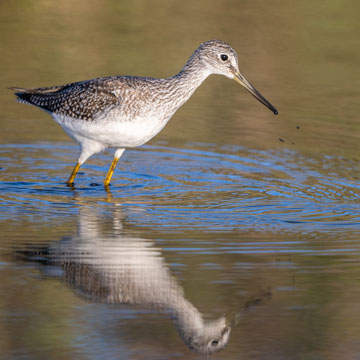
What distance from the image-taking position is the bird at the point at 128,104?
1065 centimetres

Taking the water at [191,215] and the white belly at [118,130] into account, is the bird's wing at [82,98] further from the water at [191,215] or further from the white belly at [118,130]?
the water at [191,215]

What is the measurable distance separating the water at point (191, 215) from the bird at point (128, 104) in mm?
637

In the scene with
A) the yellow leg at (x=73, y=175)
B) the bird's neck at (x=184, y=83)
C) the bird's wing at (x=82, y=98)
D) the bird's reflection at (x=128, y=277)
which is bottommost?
the yellow leg at (x=73, y=175)

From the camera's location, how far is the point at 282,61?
1844 centimetres

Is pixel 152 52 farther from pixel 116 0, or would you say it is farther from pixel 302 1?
pixel 302 1

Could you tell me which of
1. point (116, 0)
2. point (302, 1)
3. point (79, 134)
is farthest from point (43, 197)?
point (302, 1)

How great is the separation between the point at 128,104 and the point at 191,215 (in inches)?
66.0

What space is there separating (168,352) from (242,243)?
8.25ft

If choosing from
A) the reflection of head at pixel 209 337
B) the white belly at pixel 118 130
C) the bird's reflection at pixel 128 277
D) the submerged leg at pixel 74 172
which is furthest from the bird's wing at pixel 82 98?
the reflection of head at pixel 209 337

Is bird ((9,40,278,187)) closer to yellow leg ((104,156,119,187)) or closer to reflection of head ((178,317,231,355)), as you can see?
yellow leg ((104,156,119,187))

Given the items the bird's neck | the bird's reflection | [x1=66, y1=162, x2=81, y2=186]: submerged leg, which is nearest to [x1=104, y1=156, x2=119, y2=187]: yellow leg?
[x1=66, y1=162, x2=81, y2=186]: submerged leg

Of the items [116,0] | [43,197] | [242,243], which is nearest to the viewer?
[242,243]

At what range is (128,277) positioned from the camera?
7637mm

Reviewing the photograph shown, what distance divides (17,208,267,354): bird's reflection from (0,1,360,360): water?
0.02m
